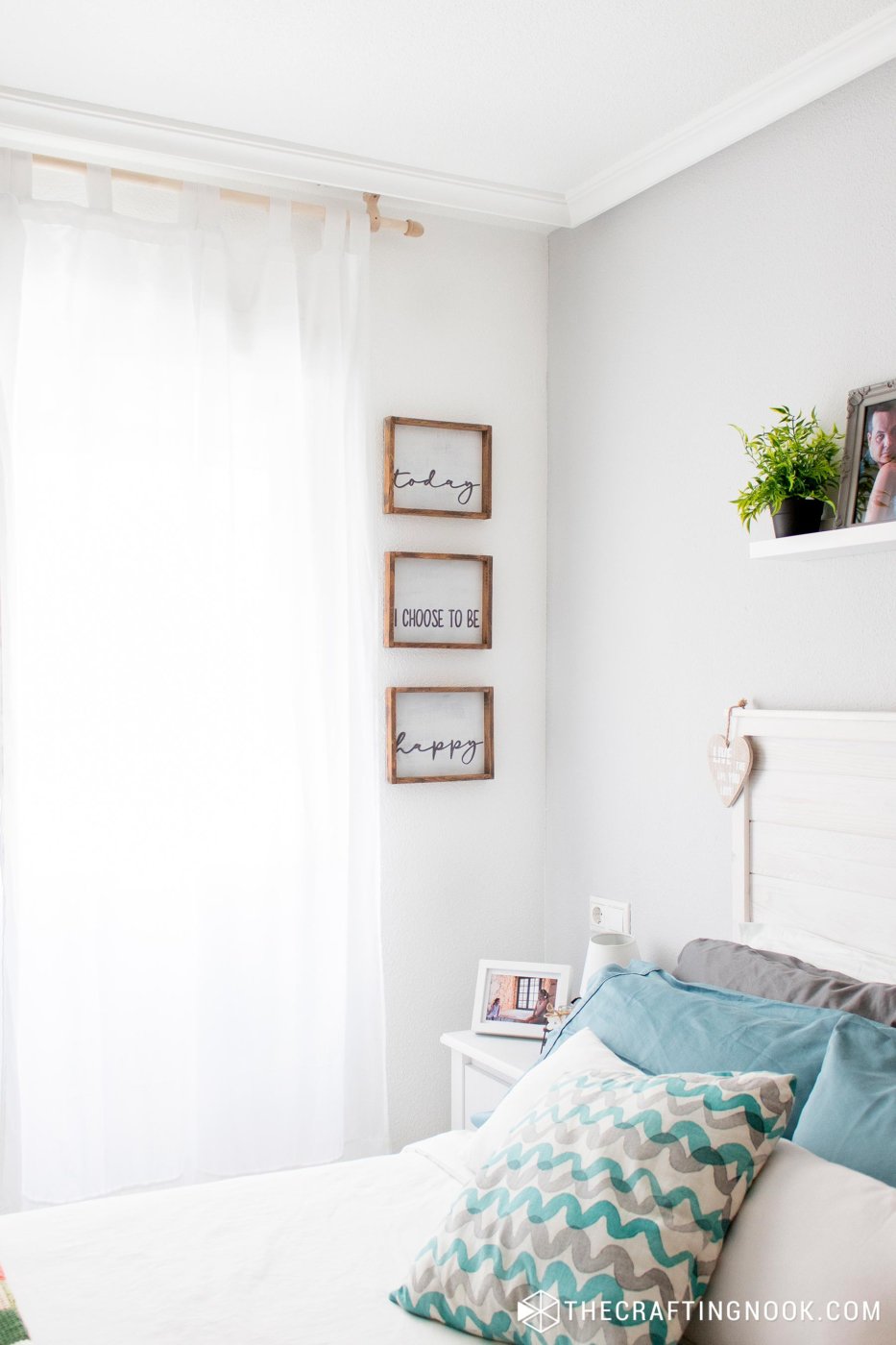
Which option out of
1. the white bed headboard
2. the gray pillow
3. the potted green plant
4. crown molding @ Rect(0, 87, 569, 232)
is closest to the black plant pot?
the potted green plant

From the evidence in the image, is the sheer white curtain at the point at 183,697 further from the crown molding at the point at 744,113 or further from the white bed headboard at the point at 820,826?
the white bed headboard at the point at 820,826

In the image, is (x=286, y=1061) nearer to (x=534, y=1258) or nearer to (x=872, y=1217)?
(x=534, y=1258)

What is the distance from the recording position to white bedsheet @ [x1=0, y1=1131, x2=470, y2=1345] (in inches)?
59.6

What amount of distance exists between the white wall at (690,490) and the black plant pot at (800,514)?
0.40ft

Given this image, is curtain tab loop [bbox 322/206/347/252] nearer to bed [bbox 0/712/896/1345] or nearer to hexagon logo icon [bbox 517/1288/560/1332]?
bed [bbox 0/712/896/1345]

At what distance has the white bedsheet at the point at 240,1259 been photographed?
1.51 meters

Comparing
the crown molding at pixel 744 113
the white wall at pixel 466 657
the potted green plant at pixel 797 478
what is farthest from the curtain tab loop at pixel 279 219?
the potted green plant at pixel 797 478

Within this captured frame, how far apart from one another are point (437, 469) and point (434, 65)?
1007 mm

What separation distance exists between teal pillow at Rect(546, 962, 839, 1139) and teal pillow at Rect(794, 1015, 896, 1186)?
4 centimetres

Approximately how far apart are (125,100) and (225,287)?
444 mm

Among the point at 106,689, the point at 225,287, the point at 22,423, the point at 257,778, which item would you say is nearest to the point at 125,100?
the point at 225,287

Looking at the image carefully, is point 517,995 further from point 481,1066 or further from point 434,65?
point 434,65

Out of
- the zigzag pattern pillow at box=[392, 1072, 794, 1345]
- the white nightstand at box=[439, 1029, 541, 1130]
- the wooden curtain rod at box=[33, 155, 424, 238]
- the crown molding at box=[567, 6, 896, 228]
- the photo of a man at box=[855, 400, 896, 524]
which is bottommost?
the white nightstand at box=[439, 1029, 541, 1130]

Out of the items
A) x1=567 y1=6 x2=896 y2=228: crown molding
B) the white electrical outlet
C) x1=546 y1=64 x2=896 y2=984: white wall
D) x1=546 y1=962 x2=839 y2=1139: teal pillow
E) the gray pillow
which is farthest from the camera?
the white electrical outlet
